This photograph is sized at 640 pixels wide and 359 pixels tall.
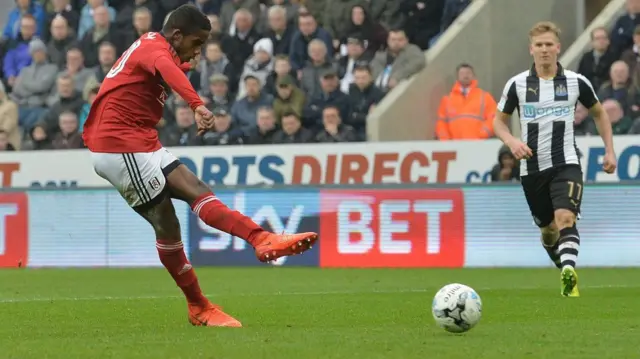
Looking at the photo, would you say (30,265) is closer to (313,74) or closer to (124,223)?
(124,223)

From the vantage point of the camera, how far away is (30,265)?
1791cm

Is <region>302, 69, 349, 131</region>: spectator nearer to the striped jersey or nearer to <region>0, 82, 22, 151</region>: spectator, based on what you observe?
<region>0, 82, 22, 151</region>: spectator

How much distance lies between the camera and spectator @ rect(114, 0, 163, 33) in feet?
71.7

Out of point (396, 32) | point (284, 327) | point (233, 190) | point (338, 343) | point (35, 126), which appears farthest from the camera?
point (35, 126)

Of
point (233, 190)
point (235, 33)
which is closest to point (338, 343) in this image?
point (233, 190)

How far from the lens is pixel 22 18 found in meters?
23.1

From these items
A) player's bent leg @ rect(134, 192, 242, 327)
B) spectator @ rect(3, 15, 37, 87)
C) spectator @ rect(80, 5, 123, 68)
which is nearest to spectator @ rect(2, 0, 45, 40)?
spectator @ rect(3, 15, 37, 87)

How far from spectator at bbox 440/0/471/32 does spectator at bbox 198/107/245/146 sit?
3308mm

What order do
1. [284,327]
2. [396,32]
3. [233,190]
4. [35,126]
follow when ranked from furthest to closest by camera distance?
1. [35,126]
2. [396,32]
3. [233,190]
4. [284,327]

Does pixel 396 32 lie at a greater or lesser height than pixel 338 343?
greater

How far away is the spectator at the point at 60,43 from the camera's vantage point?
2231 cm

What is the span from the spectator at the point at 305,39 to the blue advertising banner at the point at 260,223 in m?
3.31

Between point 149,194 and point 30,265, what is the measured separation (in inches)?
378

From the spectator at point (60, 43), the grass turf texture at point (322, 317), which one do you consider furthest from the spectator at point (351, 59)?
the spectator at point (60, 43)
